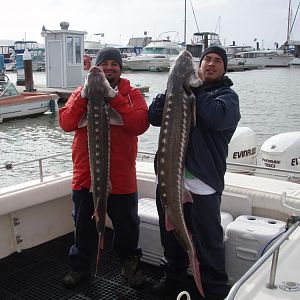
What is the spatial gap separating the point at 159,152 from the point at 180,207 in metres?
0.35

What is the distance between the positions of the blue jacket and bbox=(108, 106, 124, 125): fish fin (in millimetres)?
204

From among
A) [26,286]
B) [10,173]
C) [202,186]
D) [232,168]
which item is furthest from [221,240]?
[10,173]

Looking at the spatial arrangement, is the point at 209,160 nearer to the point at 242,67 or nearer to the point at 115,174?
the point at 115,174

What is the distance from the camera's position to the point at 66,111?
305cm

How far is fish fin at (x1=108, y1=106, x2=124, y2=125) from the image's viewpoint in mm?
2943

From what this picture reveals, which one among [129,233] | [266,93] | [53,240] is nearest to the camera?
[129,233]

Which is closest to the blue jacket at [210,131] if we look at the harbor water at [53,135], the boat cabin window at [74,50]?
the harbor water at [53,135]

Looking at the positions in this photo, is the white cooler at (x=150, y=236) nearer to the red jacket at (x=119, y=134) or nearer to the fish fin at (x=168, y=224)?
the red jacket at (x=119, y=134)

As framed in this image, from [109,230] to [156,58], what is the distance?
160 ft

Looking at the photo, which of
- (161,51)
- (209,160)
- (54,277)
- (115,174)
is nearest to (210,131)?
(209,160)

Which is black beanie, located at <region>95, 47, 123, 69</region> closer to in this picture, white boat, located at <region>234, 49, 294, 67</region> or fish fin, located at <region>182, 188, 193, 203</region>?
fish fin, located at <region>182, 188, 193, 203</region>

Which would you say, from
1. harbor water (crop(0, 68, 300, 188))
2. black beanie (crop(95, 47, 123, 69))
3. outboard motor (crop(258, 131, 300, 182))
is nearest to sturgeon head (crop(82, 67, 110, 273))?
black beanie (crop(95, 47, 123, 69))

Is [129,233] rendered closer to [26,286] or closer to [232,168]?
[26,286]

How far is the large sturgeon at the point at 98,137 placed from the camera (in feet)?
9.37
